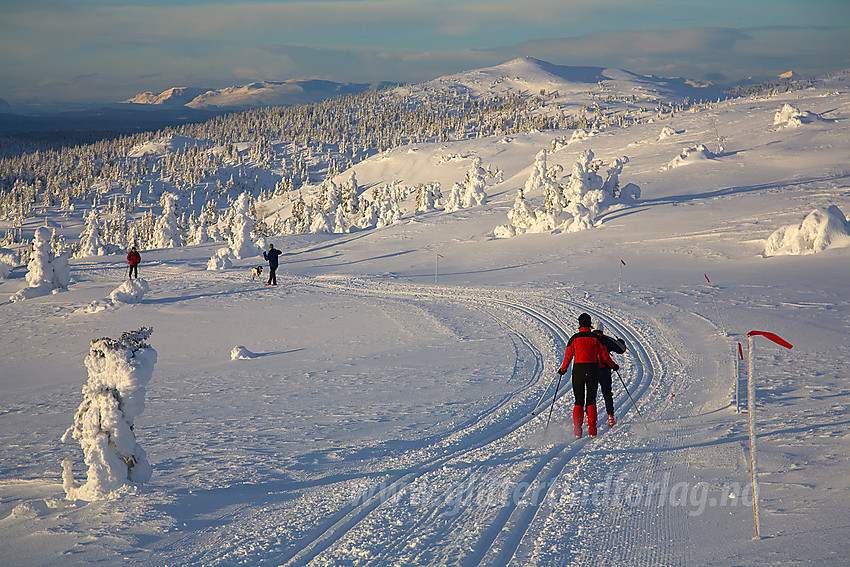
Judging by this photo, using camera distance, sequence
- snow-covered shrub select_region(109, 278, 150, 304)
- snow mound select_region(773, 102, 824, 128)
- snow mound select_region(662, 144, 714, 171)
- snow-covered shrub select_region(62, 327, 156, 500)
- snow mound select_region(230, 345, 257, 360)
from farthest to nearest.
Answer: snow mound select_region(773, 102, 824, 128)
snow mound select_region(662, 144, 714, 171)
snow-covered shrub select_region(109, 278, 150, 304)
snow mound select_region(230, 345, 257, 360)
snow-covered shrub select_region(62, 327, 156, 500)

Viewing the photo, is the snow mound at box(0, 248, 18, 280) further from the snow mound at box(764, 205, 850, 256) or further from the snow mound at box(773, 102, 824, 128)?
the snow mound at box(773, 102, 824, 128)

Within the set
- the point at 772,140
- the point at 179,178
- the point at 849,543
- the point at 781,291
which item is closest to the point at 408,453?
the point at 849,543

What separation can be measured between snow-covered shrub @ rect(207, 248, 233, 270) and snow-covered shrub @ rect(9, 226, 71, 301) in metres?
6.13

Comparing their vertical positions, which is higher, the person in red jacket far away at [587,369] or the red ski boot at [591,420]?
the person in red jacket far away at [587,369]

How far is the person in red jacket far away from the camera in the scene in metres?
7.20

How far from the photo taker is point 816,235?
712 inches

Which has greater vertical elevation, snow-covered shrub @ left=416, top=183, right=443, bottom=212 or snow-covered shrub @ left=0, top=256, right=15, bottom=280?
snow-covered shrub @ left=416, top=183, right=443, bottom=212

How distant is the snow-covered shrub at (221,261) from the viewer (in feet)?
90.1

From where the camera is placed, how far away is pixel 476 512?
17.4 ft

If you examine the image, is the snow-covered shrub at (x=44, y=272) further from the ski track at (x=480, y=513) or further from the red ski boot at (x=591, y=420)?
the red ski boot at (x=591, y=420)

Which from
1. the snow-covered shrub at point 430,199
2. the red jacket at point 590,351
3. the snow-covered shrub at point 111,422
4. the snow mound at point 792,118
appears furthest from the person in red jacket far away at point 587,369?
the snow-covered shrub at point 430,199

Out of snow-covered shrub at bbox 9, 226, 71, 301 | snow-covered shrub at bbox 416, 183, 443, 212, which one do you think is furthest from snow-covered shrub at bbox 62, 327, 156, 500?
snow-covered shrub at bbox 416, 183, 443, 212

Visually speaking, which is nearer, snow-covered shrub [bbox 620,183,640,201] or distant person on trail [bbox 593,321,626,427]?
distant person on trail [bbox 593,321,626,427]

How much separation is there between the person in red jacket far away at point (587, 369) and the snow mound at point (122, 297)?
675 inches
